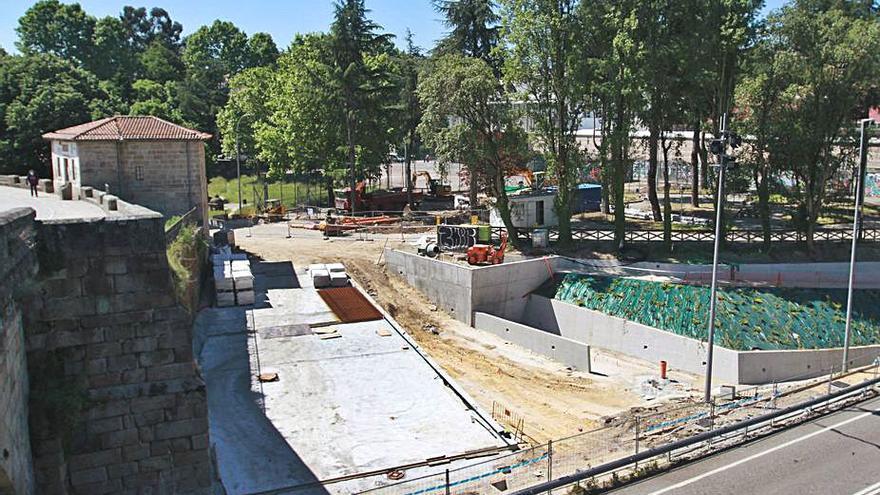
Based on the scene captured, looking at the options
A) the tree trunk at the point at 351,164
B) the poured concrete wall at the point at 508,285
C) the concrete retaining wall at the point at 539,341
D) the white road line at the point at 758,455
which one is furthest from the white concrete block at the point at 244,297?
the tree trunk at the point at 351,164

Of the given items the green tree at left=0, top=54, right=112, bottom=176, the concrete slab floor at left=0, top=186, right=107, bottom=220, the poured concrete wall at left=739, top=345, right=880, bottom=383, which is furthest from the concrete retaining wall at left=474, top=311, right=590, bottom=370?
the green tree at left=0, top=54, right=112, bottom=176

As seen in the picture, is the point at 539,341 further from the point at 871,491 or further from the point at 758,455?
the point at 871,491

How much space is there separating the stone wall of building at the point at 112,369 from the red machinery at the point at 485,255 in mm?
21742

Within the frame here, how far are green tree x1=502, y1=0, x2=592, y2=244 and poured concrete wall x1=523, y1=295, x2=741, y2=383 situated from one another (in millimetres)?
5214

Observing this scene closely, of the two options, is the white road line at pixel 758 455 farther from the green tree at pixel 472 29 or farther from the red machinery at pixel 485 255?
the green tree at pixel 472 29

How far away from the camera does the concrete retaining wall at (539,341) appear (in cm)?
2797

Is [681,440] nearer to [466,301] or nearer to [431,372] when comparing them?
[431,372]

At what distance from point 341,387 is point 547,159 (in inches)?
747

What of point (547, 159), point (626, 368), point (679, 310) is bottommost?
point (626, 368)

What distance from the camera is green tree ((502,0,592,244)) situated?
34.0 m

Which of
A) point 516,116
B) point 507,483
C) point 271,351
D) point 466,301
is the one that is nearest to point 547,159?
point 516,116

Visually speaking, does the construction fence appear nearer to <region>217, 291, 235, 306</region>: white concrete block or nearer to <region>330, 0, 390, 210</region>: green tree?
<region>217, 291, 235, 306</region>: white concrete block

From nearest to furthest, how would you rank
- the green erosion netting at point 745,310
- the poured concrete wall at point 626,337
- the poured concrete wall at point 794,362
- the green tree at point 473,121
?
the poured concrete wall at point 794,362, the poured concrete wall at point 626,337, the green erosion netting at point 745,310, the green tree at point 473,121

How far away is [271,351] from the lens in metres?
24.8
